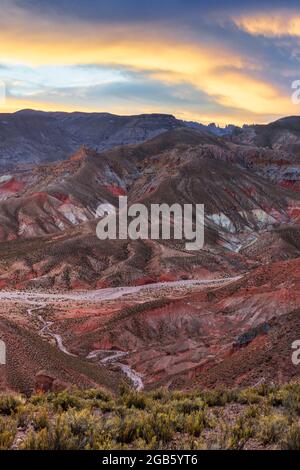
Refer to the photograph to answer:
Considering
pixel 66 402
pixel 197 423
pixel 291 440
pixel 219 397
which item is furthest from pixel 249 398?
pixel 291 440

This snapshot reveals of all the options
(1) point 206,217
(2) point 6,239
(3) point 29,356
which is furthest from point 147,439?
(1) point 206,217

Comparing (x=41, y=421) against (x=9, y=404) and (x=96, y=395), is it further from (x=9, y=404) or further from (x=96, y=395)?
(x=96, y=395)

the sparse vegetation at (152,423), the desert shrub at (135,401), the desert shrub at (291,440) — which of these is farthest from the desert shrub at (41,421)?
the desert shrub at (291,440)

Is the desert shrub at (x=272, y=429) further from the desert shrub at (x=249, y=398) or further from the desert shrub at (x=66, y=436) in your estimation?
the desert shrub at (x=249, y=398)

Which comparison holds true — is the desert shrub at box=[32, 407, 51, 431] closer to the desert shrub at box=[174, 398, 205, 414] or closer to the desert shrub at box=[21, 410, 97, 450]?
the desert shrub at box=[21, 410, 97, 450]

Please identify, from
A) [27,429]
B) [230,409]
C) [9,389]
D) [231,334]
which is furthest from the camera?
[231,334]

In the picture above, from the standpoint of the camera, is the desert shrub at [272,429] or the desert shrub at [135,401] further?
the desert shrub at [135,401]

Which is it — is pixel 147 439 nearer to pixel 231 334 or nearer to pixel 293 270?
pixel 231 334
